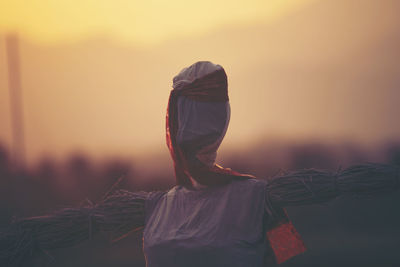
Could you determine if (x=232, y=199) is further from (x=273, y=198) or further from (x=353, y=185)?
(x=353, y=185)

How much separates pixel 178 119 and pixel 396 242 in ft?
49.8

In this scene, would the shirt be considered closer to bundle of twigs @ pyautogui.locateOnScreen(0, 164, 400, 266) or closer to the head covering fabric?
the head covering fabric

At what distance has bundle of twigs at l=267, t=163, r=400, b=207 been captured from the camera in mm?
2260

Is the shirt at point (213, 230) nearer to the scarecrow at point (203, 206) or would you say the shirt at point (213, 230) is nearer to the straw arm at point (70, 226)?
the scarecrow at point (203, 206)

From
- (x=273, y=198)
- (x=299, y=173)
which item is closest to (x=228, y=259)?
(x=273, y=198)

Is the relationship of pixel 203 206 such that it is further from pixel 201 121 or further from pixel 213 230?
pixel 201 121

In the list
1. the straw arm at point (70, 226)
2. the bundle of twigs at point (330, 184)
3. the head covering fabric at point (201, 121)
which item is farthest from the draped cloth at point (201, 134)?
the straw arm at point (70, 226)

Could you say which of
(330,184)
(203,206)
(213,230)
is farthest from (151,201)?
(330,184)

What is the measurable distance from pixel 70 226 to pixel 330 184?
1409mm

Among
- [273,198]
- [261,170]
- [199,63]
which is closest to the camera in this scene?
[273,198]

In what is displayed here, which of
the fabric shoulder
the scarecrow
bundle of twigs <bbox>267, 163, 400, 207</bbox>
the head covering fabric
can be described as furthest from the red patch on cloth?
the fabric shoulder

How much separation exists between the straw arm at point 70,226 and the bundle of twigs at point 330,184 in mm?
792

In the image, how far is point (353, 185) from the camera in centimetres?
233

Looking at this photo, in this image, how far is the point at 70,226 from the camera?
2887 mm
